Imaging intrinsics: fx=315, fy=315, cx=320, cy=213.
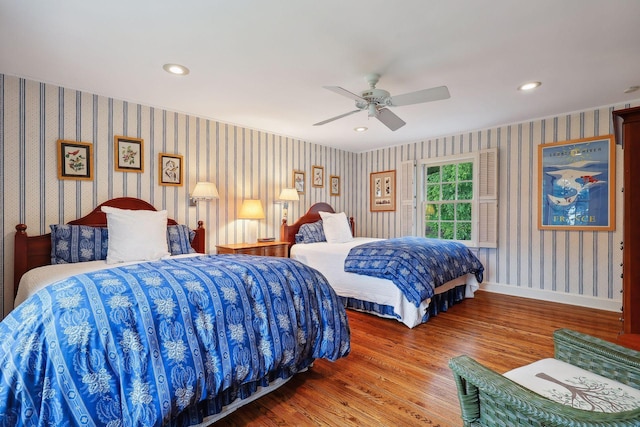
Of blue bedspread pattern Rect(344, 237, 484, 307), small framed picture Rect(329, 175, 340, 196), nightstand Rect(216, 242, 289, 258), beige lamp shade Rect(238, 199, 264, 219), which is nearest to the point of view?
blue bedspread pattern Rect(344, 237, 484, 307)

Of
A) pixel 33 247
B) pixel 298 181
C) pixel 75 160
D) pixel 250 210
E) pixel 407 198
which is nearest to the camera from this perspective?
pixel 33 247

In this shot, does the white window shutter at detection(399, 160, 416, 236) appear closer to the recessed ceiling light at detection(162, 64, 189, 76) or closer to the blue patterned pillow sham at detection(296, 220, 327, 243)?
the blue patterned pillow sham at detection(296, 220, 327, 243)

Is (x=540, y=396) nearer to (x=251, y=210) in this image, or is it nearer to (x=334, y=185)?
(x=251, y=210)

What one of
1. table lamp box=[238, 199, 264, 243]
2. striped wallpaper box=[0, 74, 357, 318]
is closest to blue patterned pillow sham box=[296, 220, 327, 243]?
striped wallpaper box=[0, 74, 357, 318]

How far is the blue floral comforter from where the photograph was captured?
1.17 metres

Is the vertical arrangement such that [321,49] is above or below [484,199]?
above

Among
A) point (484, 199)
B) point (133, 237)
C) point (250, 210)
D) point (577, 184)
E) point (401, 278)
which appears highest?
point (577, 184)

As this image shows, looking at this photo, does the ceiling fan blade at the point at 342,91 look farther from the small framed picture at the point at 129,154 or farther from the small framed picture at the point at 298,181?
the small framed picture at the point at 298,181

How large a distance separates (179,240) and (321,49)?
245 cm

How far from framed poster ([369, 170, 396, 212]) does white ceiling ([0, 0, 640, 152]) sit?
2.20 metres

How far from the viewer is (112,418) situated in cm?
122

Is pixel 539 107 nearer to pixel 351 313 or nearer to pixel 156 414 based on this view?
pixel 351 313

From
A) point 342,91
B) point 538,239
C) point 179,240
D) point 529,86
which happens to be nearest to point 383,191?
point 538,239

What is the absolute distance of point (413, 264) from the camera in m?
3.24
